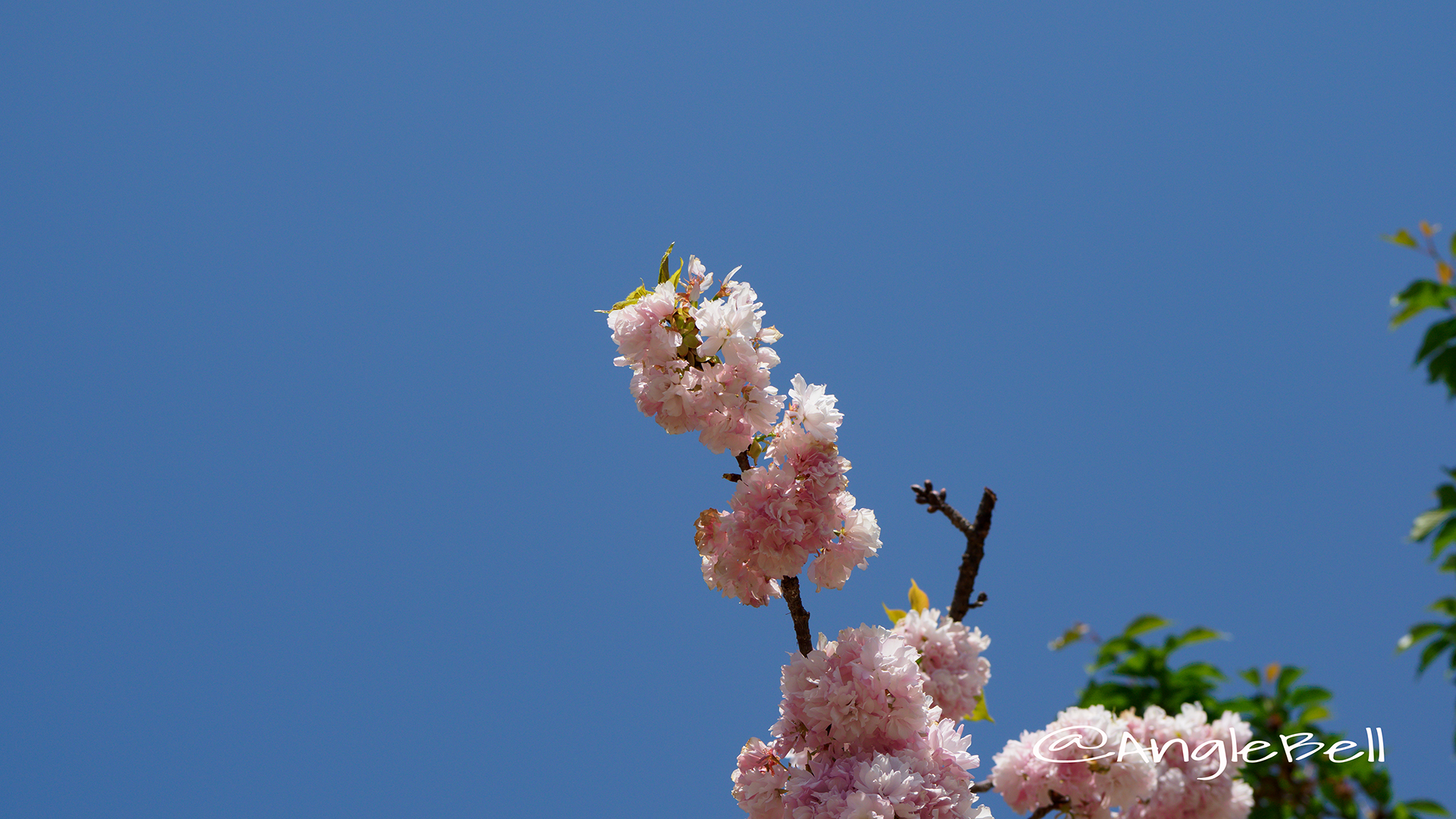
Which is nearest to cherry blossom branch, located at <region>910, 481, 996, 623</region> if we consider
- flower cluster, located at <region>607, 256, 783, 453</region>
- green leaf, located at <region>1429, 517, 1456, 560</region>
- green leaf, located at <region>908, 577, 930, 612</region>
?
green leaf, located at <region>908, 577, 930, 612</region>

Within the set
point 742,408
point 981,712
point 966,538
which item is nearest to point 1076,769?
point 981,712

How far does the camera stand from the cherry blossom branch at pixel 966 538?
3170 mm

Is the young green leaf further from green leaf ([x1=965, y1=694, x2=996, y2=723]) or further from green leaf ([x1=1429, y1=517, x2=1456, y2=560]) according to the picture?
green leaf ([x1=965, y1=694, x2=996, y2=723])

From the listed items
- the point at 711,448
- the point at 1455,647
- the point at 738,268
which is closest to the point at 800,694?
the point at 711,448

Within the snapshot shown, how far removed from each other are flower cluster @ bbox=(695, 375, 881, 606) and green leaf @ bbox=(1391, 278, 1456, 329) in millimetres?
3026

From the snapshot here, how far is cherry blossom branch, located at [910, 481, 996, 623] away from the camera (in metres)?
3.17

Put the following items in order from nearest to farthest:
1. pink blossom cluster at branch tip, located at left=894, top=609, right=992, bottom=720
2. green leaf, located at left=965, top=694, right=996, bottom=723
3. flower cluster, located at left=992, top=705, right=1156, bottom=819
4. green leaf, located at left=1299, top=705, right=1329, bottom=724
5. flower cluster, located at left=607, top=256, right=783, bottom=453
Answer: flower cluster, located at left=607, top=256, right=783, bottom=453, flower cluster, located at left=992, top=705, right=1156, bottom=819, pink blossom cluster at branch tip, located at left=894, top=609, right=992, bottom=720, green leaf, located at left=965, top=694, right=996, bottom=723, green leaf, located at left=1299, top=705, right=1329, bottom=724

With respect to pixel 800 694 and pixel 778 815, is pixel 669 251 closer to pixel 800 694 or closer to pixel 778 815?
pixel 800 694

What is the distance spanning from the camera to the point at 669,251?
2.24m

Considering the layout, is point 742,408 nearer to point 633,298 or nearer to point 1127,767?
point 633,298

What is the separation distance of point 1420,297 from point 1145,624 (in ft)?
6.30

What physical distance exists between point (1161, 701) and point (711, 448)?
335cm

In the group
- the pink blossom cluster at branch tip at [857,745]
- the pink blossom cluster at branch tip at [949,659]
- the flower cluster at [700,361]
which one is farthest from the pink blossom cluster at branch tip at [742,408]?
the pink blossom cluster at branch tip at [949,659]

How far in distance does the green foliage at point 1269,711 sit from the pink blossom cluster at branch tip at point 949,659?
1.52 meters
